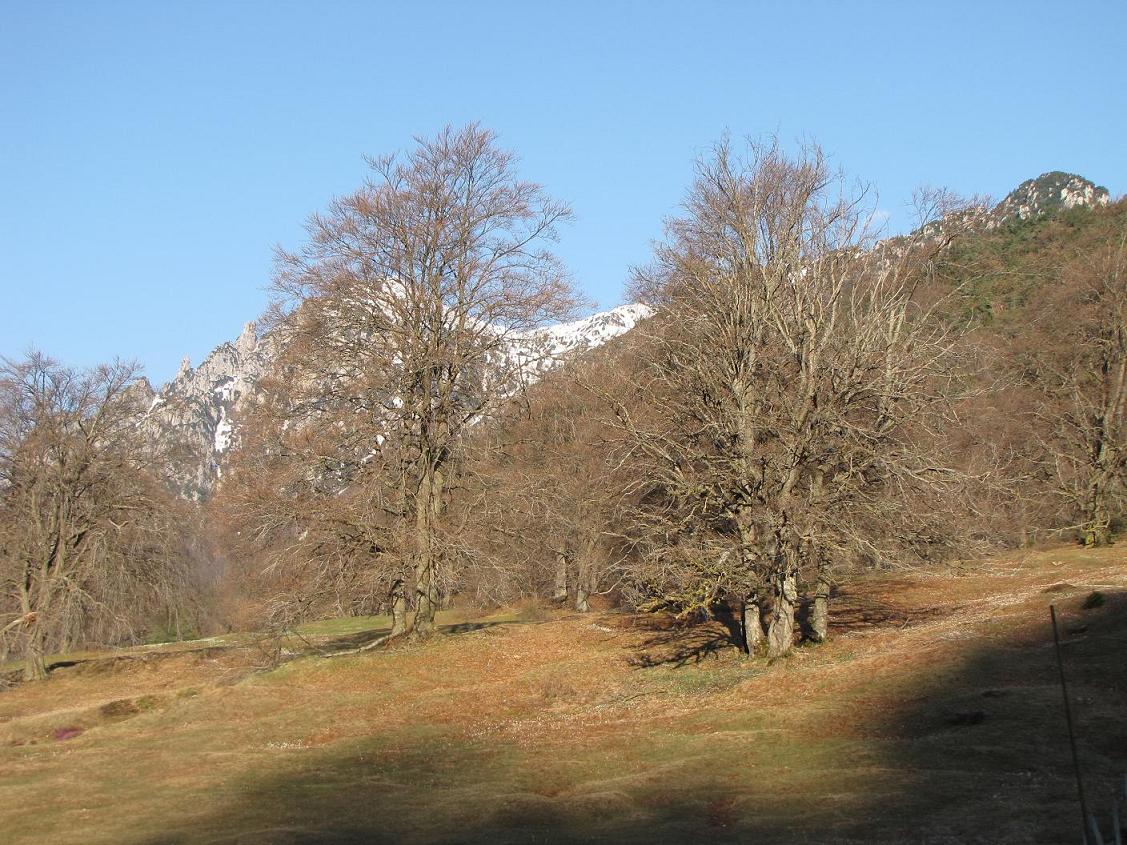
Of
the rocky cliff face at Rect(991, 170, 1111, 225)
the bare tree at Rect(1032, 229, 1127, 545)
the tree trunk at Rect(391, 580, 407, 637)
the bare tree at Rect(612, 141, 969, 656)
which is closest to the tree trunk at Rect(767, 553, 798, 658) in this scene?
the bare tree at Rect(612, 141, 969, 656)

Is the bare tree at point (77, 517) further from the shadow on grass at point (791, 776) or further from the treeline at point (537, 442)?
the shadow on grass at point (791, 776)

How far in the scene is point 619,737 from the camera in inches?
837

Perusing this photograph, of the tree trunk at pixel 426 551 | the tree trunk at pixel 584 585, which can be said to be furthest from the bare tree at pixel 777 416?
the tree trunk at pixel 584 585

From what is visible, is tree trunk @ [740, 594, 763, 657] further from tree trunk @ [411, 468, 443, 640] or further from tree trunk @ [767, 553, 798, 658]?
tree trunk @ [411, 468, 443, 640]

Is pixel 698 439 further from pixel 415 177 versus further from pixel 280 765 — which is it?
pixel 280 765

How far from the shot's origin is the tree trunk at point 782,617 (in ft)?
84.6

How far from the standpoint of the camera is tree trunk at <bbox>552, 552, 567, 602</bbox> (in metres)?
43.6

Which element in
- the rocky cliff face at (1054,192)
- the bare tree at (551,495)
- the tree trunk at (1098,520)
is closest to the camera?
the bare tree at (551,495)

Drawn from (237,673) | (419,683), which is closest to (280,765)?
(419,683)

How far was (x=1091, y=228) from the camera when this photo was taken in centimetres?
7088

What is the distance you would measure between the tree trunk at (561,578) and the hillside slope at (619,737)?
10.00 meters

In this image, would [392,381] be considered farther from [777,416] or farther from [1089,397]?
[1089,397]

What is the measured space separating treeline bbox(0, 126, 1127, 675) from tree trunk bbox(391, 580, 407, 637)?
124 millimetres

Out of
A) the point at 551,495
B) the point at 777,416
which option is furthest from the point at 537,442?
the point at 777,416
